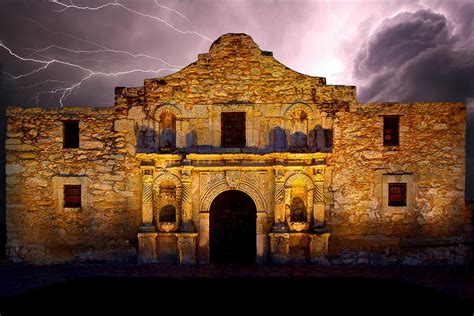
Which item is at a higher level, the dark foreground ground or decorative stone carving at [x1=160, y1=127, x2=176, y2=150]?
decorative stone carving at [x1=160, y1=127, x2=176, y2=150]

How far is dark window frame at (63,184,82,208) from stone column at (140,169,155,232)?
2170 mm

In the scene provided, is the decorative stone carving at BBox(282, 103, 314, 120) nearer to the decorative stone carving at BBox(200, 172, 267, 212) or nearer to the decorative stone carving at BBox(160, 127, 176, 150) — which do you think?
the decorative stone carving at BBox(200, 172, 267, 212)

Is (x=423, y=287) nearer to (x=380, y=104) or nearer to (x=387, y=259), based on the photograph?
(x=387, y=259)

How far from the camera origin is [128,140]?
36.7 feet

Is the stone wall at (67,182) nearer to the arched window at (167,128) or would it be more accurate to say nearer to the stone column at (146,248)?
→ the stone column at (146,248)

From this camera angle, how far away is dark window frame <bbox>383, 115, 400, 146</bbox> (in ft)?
36.4

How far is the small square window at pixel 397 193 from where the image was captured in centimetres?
1098

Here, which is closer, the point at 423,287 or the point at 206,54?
the point at 423,287

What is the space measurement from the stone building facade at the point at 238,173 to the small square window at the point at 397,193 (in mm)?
44

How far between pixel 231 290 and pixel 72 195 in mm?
6247

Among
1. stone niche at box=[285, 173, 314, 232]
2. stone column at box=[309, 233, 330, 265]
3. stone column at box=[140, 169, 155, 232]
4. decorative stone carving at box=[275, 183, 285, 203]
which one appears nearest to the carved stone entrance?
decorative stone carving at box=[275, 183, 285, 203]

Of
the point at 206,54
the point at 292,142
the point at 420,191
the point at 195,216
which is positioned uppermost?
the point at 206,54

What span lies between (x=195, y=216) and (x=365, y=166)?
552cm

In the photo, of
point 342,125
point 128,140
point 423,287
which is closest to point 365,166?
point 342,125
